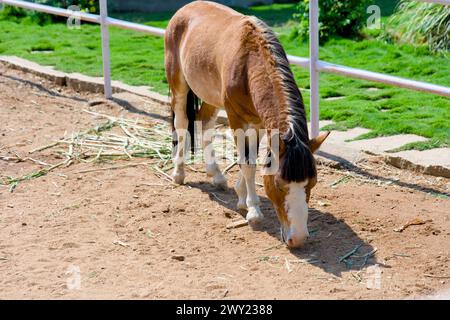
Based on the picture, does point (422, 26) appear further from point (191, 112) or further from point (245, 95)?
point (245, 95)

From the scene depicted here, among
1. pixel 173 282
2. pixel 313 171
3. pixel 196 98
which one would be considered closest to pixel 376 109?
pixel 196 98

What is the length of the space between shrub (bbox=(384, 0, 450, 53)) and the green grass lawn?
196mm

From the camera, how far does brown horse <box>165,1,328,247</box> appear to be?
5.36m

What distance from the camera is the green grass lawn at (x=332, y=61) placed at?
7.99m

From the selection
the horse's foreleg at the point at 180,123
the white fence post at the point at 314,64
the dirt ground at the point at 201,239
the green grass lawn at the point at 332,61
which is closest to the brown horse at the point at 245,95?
the horse's foreleg at the point at 180,123

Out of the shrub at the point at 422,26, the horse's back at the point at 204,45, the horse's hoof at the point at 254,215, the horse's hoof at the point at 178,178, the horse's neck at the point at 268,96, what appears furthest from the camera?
the shrub at the point at 422,26

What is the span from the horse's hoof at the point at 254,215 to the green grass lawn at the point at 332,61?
5.79ft

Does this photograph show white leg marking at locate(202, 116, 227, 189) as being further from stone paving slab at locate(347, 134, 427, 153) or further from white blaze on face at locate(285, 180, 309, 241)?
white blaze on face at locate(285, 180, 309, 241)

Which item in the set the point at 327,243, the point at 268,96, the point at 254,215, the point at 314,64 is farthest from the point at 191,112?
the point at 327,243

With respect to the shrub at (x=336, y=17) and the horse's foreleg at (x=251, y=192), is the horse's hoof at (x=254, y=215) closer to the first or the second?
the horse's foreleg at (x=251, y=192)

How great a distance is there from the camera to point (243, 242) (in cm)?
592

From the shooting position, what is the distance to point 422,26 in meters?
10.2

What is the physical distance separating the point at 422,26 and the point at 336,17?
1164mm
